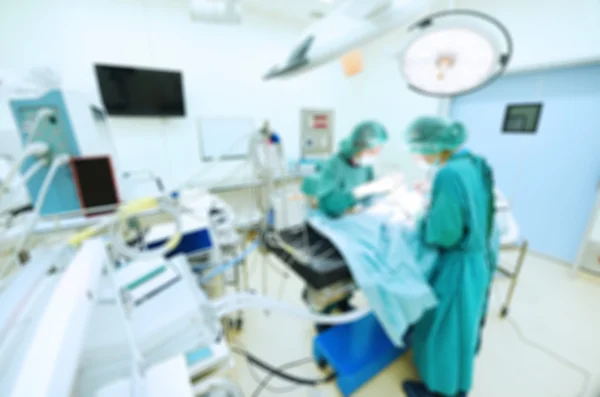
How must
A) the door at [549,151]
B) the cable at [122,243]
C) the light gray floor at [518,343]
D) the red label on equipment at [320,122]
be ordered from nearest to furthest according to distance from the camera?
the cable at [122,243] → the light gray floor at [518,343] → the door at [549,151] → the red label on equipment at [320,122]

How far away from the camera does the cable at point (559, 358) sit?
4.30ft

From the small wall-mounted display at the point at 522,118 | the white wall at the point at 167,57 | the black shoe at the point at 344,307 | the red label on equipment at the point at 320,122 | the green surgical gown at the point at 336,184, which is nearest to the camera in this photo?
the green surgical gown at the point at 336,184

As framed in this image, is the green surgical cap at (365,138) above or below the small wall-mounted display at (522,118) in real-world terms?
below

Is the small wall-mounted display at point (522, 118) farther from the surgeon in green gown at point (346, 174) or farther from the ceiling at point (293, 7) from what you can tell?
the ceiling at point (293, 7)

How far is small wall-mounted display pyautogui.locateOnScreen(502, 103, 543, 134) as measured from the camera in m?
2.32

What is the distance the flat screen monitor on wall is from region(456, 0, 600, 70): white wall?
3389mm

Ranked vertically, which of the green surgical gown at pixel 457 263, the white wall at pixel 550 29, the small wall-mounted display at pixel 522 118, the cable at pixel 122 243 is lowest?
the green surgical gown at pixel 457 263

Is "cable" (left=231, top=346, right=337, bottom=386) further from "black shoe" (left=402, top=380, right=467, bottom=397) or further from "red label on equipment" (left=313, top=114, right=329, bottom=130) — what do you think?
"red label on equipment" (left=313, top=114, right=329, bottom=130)

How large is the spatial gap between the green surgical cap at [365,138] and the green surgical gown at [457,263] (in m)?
0.64

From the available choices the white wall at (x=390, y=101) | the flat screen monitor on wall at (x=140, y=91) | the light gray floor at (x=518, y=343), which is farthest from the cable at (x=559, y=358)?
the flat screen monitor on wall at (x=140, y=91)

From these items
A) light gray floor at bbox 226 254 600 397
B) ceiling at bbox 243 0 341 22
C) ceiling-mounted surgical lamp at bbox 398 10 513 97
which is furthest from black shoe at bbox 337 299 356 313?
ceiling at bbox 243 0 341 22

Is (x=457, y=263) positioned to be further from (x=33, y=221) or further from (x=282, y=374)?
(x=33, y=221)

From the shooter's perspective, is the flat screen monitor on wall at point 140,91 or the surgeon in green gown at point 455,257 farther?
the flat screen monitor on wall at point 140,91

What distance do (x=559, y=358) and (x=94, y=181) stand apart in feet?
8.75
